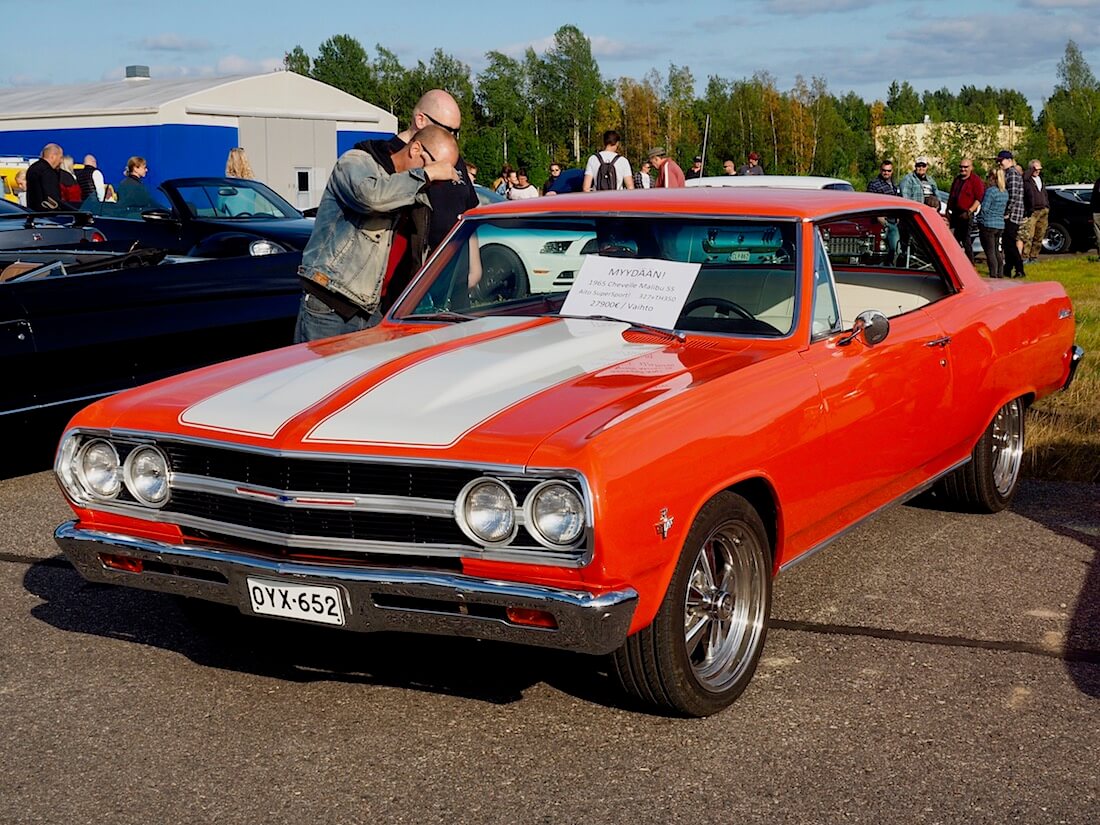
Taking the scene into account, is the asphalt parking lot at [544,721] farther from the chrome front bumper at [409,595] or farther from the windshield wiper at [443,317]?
the windshield wiper at [443,317]

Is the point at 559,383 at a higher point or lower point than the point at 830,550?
higher

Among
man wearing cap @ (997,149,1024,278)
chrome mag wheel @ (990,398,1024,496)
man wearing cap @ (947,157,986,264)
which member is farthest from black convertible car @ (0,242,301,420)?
man wearing cap @ (997,149,1024,278)

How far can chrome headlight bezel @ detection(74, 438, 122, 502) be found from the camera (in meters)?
4.31

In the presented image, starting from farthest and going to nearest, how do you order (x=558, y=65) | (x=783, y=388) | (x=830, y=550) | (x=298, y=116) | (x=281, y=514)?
(x=558, y=65) → (x=298, y=116) → (x=830, y=550) → (x=783, y=388) → (x=281, y=514)

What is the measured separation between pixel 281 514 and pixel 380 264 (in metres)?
2.43

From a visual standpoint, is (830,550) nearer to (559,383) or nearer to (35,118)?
(559,383)

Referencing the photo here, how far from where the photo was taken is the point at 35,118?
37.9m

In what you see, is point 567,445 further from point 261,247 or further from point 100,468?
point 261,247

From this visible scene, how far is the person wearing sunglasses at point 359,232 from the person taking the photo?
6078 millimetres

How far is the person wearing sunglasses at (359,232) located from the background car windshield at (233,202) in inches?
323

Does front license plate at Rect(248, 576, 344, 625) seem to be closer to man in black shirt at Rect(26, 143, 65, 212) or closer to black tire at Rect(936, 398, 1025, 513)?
black tire at Rect(936, 398, 1025, 513)

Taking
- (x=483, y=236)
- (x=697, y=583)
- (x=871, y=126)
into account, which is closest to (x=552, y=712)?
(x=697, y=583)

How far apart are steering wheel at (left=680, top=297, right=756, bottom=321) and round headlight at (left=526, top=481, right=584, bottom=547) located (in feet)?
4.81

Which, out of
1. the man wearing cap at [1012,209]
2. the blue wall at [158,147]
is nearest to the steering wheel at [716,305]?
the man wearing cap at [1012,209]
